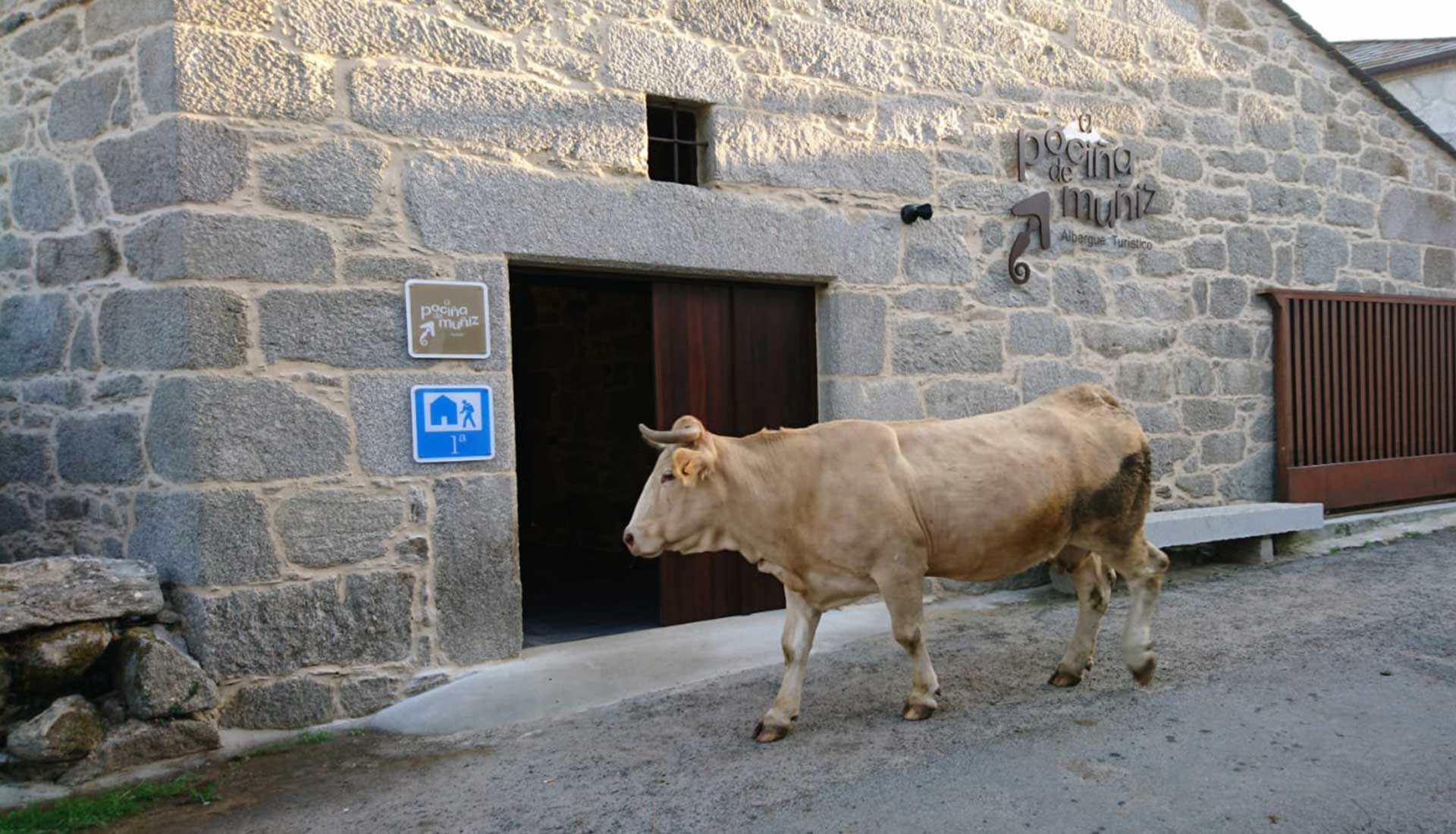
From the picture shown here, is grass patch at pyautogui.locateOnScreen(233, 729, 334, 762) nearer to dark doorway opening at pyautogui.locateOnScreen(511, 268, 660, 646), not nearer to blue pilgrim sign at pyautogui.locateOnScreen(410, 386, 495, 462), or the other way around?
blue pilgrim sign at pyautogui.locateOnScreen(410, 386, 495, 462)

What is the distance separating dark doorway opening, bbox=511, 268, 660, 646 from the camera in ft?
32.2

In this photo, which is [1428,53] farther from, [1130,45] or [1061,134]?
[1061,134]

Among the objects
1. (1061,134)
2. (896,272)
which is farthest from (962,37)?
(896,272)

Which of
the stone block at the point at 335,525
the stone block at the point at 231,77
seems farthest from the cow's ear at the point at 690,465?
the stone block at the point at 231,77

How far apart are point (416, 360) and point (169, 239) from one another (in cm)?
111

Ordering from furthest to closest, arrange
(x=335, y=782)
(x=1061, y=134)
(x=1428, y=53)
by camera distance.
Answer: (x=1428, y=53)
(x=1061, y=134)
(x=335, y=782)

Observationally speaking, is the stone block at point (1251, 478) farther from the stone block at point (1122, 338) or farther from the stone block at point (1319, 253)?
the stone block at point (1319, 253)

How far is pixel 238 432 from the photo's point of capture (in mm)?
4570

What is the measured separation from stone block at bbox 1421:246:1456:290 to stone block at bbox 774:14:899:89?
6.05 metres

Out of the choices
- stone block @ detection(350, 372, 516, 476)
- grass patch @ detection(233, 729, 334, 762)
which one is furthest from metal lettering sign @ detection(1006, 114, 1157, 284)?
grass patch @ detection(233, 729, 334, 762)

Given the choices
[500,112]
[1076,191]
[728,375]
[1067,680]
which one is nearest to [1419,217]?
→ [1076,191]

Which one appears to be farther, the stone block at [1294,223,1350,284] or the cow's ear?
the stone block at [1294,223,1350,284]

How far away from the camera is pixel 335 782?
4094 millimetres

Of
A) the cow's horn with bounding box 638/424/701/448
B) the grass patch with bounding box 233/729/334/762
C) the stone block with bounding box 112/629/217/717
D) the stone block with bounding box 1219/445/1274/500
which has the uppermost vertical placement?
the cow's horn with bounding box 638/424/701/448
